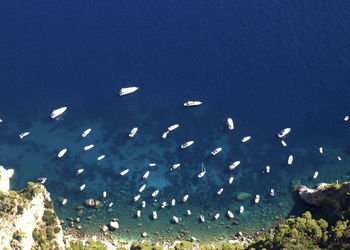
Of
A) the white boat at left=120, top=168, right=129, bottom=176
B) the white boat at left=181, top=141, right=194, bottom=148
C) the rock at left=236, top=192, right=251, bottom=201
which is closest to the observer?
the rock at left=236, top=192, right=251, bottom=201

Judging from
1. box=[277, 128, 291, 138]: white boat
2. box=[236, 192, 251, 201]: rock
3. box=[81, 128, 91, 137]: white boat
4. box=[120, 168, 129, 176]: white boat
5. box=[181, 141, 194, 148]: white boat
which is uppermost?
box=[81, 128, 91, 137]: white boat

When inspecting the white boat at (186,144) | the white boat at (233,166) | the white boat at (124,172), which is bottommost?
the white boat at (233,166)

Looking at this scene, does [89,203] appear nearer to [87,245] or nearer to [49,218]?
[87,245]

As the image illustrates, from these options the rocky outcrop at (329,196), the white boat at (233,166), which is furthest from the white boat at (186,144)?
the rocky outcrop at (329,196)

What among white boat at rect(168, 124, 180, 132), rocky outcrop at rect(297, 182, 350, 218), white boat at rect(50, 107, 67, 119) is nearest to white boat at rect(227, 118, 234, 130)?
white boat at rect(168, 124, 180, 132)

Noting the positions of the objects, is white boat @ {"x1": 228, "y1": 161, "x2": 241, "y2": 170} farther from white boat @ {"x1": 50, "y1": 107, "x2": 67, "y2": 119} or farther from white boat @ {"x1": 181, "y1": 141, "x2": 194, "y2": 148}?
white boat @ {"x1": 50, "y1": 107, "x2": 67, "y2": 119}

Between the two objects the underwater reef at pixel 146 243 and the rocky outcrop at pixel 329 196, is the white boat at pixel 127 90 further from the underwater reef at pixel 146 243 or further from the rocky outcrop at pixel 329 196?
the rocky outcrop at pixel 329 196

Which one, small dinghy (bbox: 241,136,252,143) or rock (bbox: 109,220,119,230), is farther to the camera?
small dinghy (bbox: 241,136,252,143)

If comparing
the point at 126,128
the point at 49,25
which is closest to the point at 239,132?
the point at 126,128
